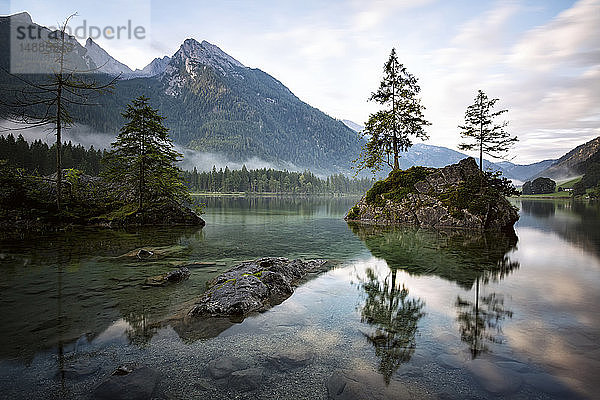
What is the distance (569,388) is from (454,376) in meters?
1.74

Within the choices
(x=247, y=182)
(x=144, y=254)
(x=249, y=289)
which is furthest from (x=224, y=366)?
(x=247, y=182)

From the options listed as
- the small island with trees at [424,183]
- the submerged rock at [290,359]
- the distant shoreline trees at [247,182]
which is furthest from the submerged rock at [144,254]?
the distant shoreline trees at [247,182]

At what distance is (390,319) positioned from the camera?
8.13 metres

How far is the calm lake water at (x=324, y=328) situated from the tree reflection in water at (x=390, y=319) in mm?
40

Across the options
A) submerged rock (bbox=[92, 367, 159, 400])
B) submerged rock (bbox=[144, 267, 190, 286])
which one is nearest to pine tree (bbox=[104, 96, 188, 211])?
submerged rock (bbox=[144, 267, 190, 286])

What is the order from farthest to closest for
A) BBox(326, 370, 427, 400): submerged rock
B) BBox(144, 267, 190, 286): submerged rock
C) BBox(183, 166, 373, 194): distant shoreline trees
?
BBox(183, 166, 373, 194): distant shoreline trees → BBox(144, 267, 190, 286): submerged rock → BBox(326, 370, 427, 400): submerged rock

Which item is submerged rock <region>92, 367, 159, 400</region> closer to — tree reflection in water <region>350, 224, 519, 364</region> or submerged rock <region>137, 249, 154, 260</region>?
tree reflection in water <region>350, 224, 519, 364</region>

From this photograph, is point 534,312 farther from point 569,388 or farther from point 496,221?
point 496,221

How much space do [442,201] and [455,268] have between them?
19351 millimetres

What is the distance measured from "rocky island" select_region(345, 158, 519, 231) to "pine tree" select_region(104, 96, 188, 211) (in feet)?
68.2

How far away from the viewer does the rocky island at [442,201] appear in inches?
1133

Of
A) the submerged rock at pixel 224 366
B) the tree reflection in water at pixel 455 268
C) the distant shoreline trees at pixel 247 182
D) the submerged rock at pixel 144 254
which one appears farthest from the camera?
the distant shoreline trees at pixel 247 182

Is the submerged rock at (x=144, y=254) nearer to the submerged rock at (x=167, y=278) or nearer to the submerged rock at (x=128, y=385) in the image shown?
the submerged rock at (x=167, y=278)

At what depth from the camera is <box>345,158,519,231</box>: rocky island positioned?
28781 millimetres
